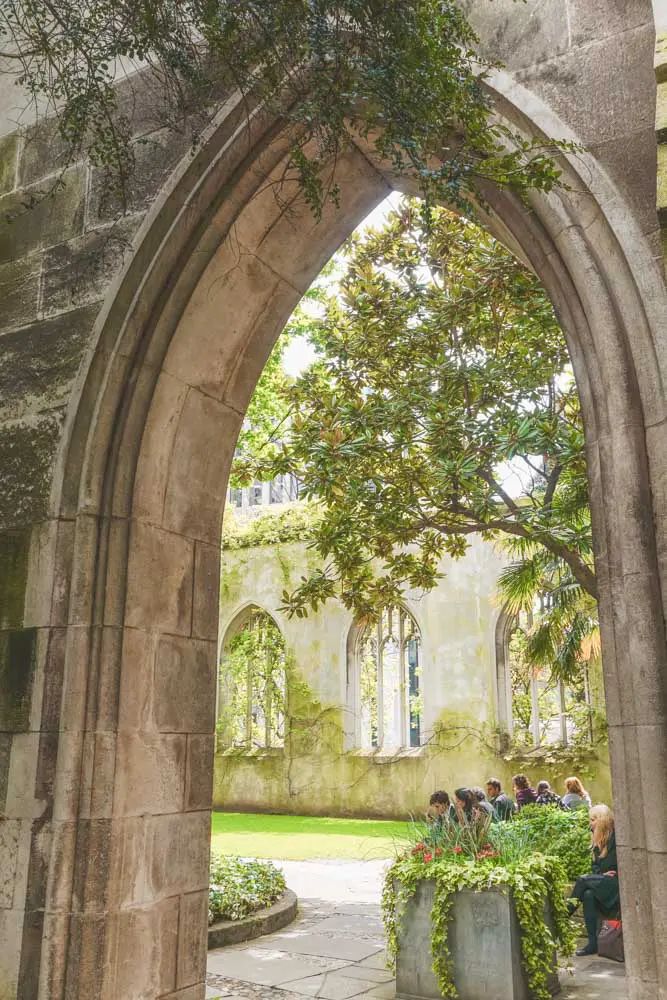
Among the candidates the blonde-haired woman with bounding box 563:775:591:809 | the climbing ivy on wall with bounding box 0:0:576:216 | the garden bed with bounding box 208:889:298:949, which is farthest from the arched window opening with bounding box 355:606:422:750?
the climbing ivy on wall with bounding box 0:0:576:216

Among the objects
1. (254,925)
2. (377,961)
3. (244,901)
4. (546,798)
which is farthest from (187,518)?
(546,798)

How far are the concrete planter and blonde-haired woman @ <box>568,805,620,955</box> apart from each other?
3.87ft

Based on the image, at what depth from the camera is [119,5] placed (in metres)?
2.65

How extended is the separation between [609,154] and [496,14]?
26.8 inches

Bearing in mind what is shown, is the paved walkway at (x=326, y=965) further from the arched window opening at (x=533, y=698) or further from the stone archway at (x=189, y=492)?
the arched window opening at (x=533, y=698)

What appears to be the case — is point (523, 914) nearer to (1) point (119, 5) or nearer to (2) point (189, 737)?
(2) point (189, 737)

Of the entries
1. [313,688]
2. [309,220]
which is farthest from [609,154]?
[313,688]

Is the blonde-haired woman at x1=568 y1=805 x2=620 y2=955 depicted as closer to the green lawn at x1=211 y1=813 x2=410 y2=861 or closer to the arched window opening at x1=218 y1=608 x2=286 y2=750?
the green lawn at x1=211 y1=813 x2=410 y2=861

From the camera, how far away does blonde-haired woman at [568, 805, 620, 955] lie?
5871 mm

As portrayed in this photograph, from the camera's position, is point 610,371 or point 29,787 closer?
point 610,371

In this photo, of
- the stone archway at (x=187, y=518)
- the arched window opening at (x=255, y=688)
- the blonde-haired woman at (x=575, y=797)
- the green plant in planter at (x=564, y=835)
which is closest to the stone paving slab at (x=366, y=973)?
the green plant in planter at (x=564, y=835)

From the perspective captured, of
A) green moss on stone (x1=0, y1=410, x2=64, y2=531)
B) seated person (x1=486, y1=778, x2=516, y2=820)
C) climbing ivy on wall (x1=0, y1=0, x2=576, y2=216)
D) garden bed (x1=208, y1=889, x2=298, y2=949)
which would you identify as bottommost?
garden bed (x1=208, y1=889, x2=298, y2=949)

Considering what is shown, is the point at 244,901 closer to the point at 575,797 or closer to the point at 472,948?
the point at 472,948

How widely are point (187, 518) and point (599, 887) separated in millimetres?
4232
